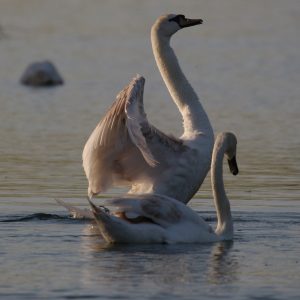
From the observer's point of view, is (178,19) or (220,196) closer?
(220,196)

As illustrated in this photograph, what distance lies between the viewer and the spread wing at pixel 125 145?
36.5 feet

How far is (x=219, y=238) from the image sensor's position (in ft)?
35.2

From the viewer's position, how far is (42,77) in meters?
22.7

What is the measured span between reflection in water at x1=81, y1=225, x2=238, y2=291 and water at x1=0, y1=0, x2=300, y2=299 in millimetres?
13

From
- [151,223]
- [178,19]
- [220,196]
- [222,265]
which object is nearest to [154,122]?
[178,19]

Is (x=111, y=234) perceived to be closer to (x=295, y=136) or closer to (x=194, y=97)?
(x=194, y=97)

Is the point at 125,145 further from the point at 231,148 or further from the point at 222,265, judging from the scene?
the point at 222,265

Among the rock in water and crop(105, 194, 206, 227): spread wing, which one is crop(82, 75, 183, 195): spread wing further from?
the rock in water

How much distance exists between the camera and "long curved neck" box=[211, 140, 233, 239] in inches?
428

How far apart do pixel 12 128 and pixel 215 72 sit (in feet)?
21.1

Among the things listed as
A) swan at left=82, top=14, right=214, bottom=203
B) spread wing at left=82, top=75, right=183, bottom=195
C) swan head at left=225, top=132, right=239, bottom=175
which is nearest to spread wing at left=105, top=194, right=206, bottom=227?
spread wing at left=82, top=75, right=183, bottom=195

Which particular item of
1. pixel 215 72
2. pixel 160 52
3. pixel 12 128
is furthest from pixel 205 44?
pixel 160 52

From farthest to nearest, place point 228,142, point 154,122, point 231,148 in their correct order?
point 154,122
point 231,148
point 228,142

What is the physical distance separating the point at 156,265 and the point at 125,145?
240 centimetres
